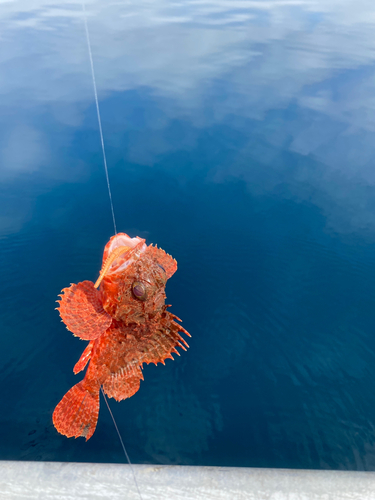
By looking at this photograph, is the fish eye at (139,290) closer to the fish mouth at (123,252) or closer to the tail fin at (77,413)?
the fish mouth at (123,252)

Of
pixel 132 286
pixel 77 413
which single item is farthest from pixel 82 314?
pixel 77 413

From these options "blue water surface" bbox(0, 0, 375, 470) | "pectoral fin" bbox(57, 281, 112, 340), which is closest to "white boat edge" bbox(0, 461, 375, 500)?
"blue water surface" bbox(0, 0, 375, 470)

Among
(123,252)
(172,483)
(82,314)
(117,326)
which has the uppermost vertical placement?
(123,252)

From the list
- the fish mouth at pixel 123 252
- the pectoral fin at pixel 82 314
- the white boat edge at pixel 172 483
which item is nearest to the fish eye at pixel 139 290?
the fish mouth at pixel 123 252

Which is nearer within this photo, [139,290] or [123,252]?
[139,290]

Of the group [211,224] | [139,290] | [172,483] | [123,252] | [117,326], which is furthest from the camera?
[211,224]

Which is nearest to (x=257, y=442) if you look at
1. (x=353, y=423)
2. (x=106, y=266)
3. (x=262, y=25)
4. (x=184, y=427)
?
Result: (x=184, y=427)

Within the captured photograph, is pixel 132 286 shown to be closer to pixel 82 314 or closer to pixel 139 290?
pixel 139 290
